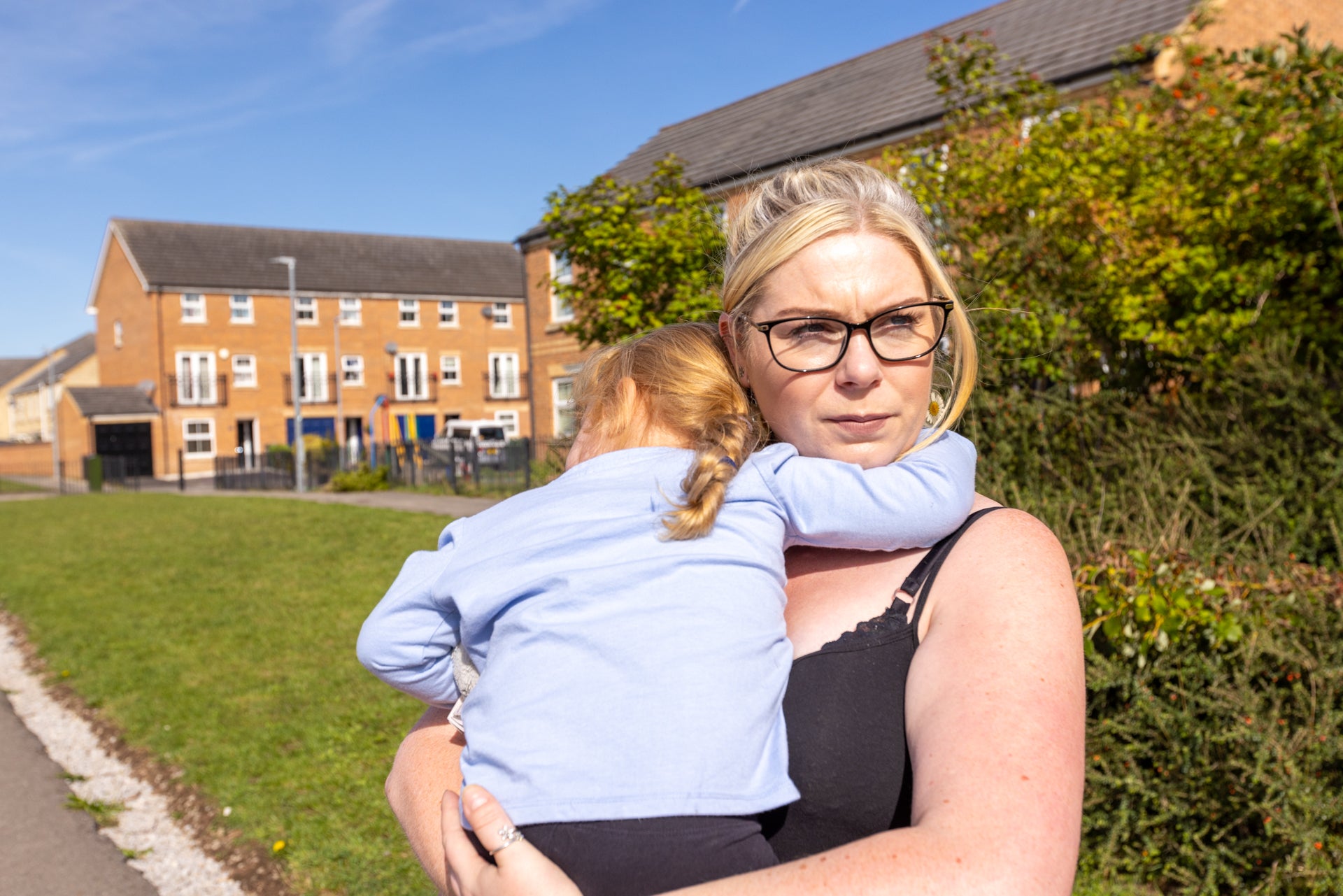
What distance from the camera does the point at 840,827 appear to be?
4.77ft

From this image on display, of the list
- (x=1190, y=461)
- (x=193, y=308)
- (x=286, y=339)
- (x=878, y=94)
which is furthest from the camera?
(x=286, y=339)

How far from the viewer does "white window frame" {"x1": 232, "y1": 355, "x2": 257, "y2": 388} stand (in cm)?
4581

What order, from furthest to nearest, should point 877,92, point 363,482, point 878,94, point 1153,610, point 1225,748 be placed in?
point 363,482
point 877,92
point 878,94
point 1153,610
point 1225,748

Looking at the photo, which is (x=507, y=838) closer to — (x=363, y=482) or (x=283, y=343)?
(x=363, y=482)

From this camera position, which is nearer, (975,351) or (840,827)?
(840,827)

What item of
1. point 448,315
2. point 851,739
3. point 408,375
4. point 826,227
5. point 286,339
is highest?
point 448,315

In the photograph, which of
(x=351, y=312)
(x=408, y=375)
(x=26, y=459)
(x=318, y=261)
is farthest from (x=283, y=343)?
(x=26, y=459)

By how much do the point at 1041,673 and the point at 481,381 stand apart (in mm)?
51539

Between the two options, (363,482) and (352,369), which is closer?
(363,482)

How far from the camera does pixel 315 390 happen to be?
155ft

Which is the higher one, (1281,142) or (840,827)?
(1281,142)

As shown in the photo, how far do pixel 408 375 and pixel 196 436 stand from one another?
9964 mm

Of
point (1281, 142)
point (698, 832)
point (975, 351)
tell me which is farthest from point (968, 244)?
point (698, 832)

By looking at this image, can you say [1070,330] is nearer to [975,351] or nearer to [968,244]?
[968,244]
